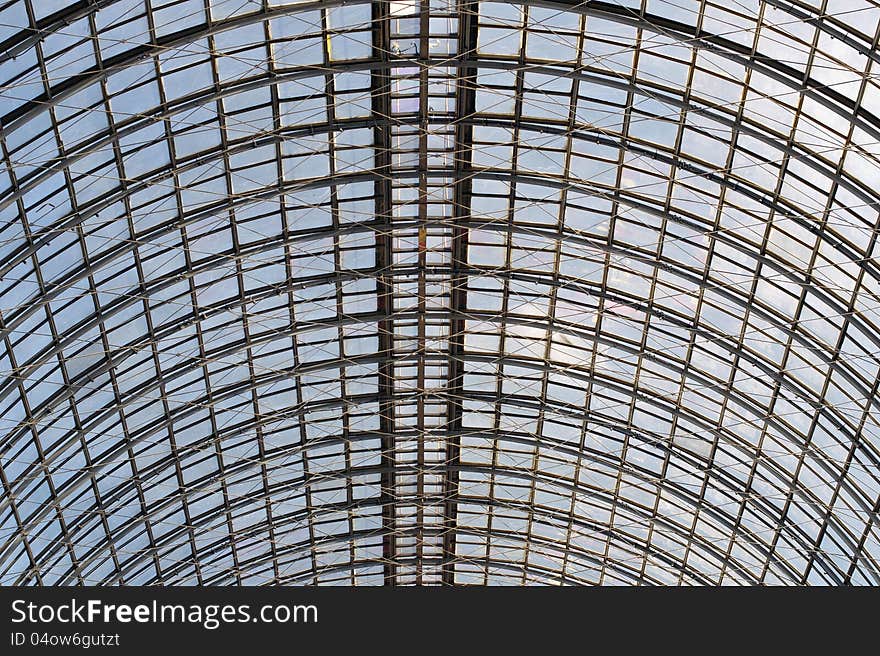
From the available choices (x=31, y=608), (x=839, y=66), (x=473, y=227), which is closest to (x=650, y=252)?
(x=473, y=227)

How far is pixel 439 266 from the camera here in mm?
40312

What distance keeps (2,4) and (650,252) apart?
69.1 feet

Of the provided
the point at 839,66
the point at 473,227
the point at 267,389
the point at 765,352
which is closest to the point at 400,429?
the point at 267,389

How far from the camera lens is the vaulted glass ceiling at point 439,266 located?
32062mm

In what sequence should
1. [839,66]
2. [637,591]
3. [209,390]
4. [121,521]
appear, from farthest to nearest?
1. [121,521]
2. [209,390]
3. [839,66]
4. [637,591]

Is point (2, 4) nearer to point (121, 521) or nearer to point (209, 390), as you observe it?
point (209, 390)

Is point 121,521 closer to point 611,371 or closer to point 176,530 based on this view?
point 176,530

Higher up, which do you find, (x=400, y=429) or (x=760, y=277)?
(x=400, y=429)

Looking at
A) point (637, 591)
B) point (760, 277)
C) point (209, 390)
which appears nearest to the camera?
point (637, 591)

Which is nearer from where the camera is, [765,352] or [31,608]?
[31,608]

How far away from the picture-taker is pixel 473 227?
3797 cm

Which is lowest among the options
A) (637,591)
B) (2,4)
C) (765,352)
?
(637,591)

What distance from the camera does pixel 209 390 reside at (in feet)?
142

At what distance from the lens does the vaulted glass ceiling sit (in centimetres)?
3206
